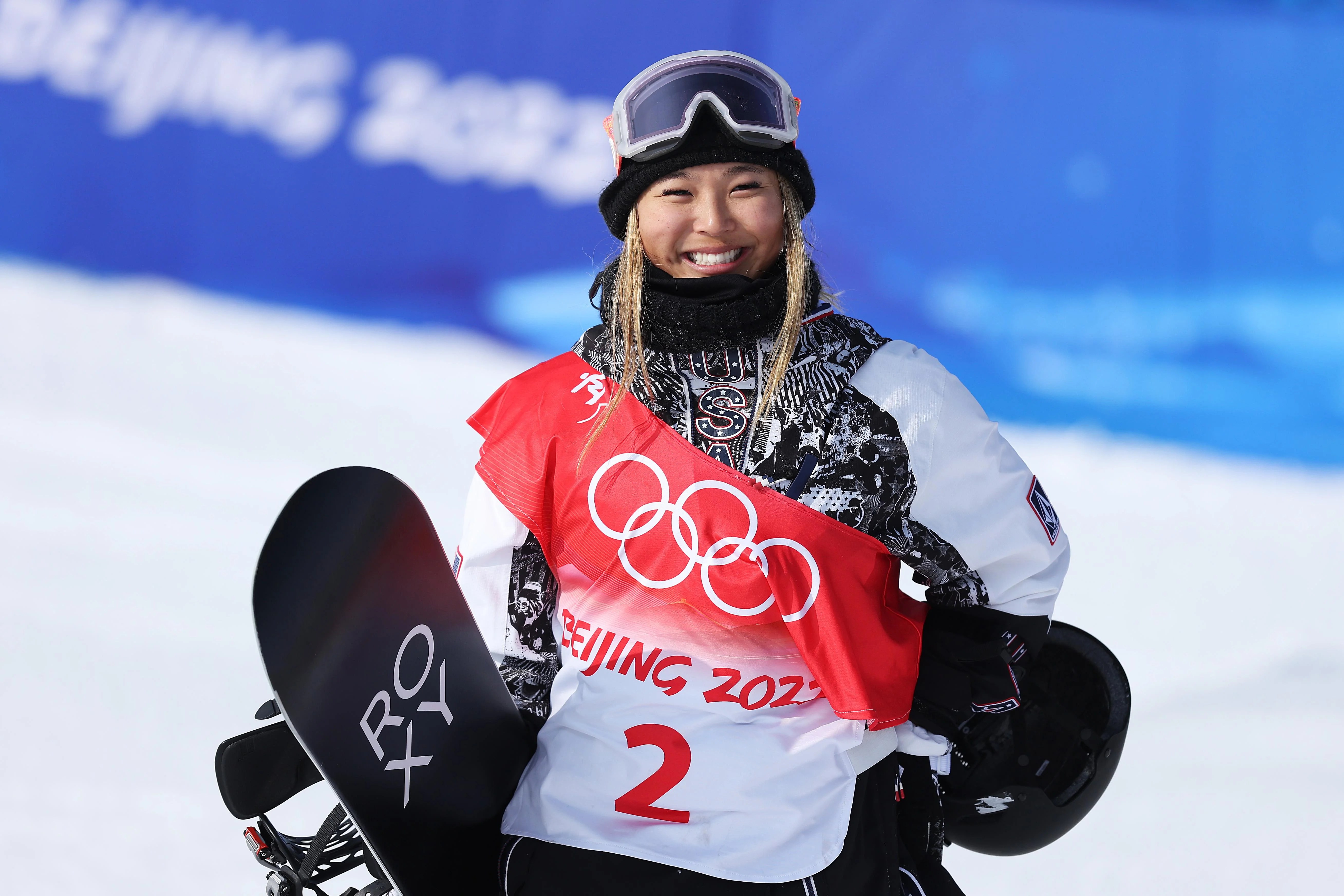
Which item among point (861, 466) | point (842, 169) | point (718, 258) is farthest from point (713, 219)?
point (842, 169)

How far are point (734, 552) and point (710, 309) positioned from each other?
0.28 metres

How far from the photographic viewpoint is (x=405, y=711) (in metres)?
1.18

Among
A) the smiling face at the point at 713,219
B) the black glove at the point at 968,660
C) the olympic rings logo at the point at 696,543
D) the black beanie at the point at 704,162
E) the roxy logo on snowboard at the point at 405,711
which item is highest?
the black beanie at the point at 704,162

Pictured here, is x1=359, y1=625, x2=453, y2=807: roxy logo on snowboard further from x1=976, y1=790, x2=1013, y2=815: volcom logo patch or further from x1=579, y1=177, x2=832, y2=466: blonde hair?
x1=976, y1=790, x2=1013, y2=815: volcom logo patch

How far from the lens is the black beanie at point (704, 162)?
128 centimetres

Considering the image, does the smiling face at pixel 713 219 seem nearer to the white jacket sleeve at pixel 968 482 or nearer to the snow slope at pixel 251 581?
the white jacket sleeve at pixel 968 482

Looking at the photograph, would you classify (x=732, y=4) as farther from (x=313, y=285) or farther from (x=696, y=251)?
(x=696, y=251)

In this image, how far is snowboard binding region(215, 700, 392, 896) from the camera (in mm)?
1080

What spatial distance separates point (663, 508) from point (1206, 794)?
77.3 inches

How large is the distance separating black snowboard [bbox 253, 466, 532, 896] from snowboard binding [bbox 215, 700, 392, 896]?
0.04 m

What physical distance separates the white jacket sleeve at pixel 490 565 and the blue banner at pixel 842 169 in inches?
117

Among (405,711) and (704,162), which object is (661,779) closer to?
(405,711)

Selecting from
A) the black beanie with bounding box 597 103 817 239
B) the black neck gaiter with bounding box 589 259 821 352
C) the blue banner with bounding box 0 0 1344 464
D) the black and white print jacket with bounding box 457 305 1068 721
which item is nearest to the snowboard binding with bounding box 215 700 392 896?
the black and white print jacket with bounding box 457 305 1068 721

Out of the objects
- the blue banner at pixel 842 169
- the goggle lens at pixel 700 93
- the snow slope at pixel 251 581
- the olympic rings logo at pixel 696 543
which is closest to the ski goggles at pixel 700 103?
the goggle lens at pixel 700 93
